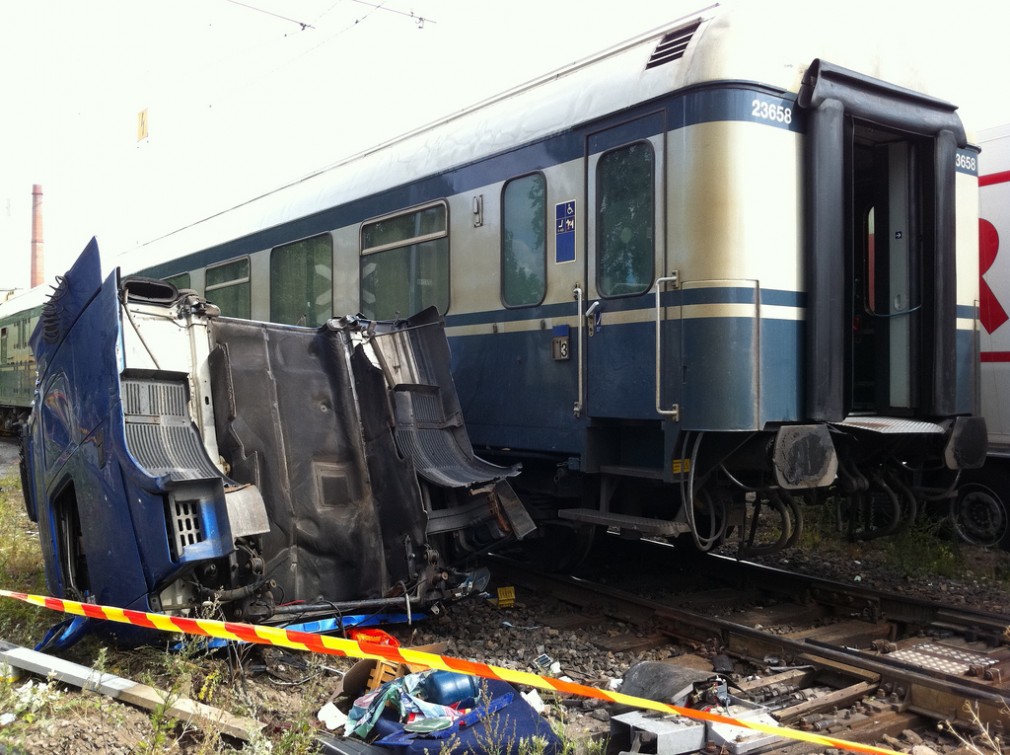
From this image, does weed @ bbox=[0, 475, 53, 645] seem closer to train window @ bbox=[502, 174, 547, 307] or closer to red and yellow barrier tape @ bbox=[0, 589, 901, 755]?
red and yellow barrier tape @ bbox=[0, 589, 901, 755]

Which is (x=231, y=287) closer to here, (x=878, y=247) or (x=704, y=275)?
(x=704, y=275)

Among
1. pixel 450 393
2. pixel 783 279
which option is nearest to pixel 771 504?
pixel 783 279

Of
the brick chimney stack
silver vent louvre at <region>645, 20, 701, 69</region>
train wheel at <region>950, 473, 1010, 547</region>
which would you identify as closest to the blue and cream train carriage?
silver vent louvre at <region>645, 20, 701, 69</region>

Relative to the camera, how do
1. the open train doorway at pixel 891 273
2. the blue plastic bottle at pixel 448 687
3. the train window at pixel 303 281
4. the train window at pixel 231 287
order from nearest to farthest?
1. the blue plastic bottle at pixel 448 687
2. the open train doorway at pixel 891 273
3. the train window at pixel 303 281
4. the train window at pixel 231 287

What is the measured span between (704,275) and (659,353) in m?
0.53

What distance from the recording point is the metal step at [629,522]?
550cm

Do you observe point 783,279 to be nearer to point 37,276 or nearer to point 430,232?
point 430,232

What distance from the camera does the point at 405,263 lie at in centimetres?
775

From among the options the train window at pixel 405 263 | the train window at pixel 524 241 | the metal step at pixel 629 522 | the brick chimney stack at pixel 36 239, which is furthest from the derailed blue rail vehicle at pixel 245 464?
the brick chimney stack at pixel 36 239

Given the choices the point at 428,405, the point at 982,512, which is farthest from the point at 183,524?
the point at 982,512

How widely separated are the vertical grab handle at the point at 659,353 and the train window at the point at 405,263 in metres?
2.24

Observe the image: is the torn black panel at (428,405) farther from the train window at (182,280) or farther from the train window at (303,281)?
the train window at (182,280)

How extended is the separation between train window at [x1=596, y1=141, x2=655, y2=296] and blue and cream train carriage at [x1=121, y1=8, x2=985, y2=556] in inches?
0.6

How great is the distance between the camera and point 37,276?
4278 centimetres
